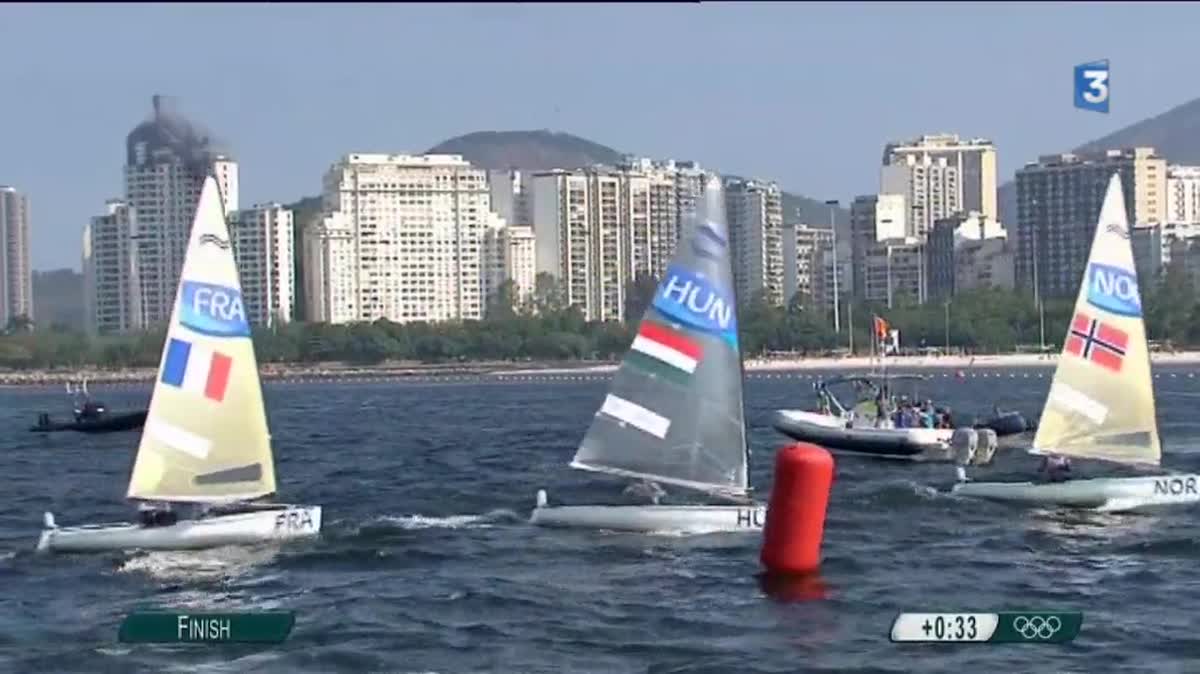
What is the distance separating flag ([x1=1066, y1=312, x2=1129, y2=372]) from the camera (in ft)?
131

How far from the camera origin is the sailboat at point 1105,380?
3962 centimetres

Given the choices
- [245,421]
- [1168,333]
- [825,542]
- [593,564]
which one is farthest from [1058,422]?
[1168,333]

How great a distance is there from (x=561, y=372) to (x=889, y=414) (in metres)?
140

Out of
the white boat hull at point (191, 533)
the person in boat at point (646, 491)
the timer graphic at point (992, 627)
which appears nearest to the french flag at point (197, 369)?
the white boat hull at point (191, 533)

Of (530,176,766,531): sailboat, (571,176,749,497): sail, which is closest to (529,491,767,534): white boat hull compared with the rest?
(530,176,766,531): sailboat

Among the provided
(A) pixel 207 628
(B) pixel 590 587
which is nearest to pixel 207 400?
(B) pixel 590 587

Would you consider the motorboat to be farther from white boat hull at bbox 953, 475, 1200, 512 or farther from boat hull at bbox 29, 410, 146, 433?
boat hull at bbox 29, 410, 146, 433

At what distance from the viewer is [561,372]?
196 m

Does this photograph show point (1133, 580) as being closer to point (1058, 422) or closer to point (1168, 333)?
point (1058, 422)

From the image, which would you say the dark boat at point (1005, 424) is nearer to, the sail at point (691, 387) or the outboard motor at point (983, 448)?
the outboard motor at point (983, 448)

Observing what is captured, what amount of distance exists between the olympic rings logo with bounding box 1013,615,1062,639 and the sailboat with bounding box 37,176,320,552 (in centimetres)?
1284

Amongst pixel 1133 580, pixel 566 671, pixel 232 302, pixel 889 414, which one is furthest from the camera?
pixel 889 414

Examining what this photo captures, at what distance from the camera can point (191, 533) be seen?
1323 inches

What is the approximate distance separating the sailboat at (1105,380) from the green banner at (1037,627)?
12737 millimetres
